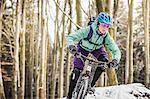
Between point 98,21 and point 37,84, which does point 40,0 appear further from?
point 98,21

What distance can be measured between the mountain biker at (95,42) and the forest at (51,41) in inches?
151

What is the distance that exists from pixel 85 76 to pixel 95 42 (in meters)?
0.56

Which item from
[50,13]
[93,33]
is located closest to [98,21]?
[93,33]

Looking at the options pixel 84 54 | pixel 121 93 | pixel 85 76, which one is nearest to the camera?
pixel 84 54

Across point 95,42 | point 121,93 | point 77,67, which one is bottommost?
point 121,93

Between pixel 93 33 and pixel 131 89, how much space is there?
2.64 metres

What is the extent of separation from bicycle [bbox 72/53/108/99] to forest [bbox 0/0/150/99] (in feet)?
11.9

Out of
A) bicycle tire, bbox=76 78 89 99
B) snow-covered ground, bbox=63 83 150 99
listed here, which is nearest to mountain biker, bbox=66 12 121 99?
bicycle tire, bbox=76 78 89 99

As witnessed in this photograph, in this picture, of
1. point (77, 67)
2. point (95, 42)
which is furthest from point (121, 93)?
point (95, 42)

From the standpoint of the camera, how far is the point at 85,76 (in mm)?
5531

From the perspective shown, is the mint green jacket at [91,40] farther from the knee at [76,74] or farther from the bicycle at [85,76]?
the knee at [76,74]

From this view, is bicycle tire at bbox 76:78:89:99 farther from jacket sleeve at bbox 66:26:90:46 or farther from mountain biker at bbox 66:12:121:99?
jacket sleeve at bbox 66:26:90:46

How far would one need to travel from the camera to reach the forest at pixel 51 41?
42.4ft

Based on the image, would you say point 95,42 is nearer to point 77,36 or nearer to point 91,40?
point 91,40
